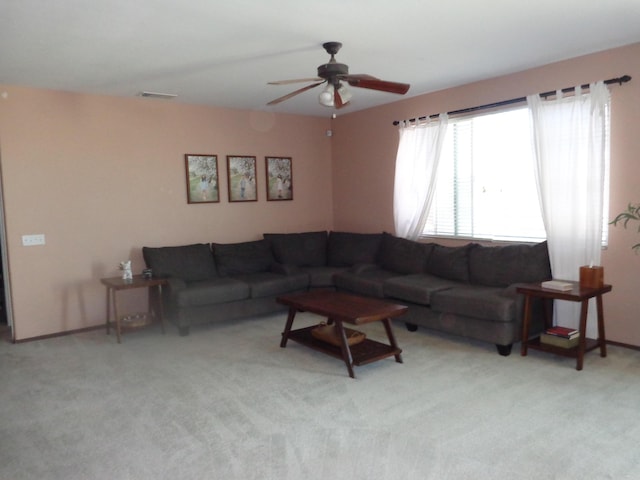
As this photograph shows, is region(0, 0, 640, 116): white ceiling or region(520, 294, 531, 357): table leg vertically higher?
region(0, 0, 640, 116): white ceiling

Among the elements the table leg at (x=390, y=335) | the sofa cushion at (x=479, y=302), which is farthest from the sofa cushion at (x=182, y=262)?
the sofa cushion at (x=479, y=302)

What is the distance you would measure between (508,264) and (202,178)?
3.69m

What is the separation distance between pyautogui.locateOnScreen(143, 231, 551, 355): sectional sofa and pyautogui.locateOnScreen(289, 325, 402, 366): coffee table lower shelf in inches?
32.4

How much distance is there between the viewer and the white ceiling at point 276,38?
3074mm

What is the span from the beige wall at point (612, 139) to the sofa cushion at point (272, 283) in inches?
58.5

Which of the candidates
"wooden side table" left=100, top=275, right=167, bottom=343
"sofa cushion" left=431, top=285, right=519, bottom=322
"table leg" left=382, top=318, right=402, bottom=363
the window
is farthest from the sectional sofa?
"table leg" left=382, top=318, right=402, bottom=363

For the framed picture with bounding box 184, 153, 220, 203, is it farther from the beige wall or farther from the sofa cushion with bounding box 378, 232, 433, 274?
the sofa cushion with bounding box 378, 232, 433, 274

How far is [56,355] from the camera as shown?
4.52 m

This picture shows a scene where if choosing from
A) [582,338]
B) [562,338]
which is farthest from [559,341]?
[582,338]

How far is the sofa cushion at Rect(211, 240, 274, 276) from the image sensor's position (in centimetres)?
589

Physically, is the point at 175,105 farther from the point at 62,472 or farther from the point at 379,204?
the point at 62,472

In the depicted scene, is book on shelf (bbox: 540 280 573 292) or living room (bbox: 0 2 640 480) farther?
book on shelf (bbox: 540 280 573 292)

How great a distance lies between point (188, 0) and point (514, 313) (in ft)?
11.3

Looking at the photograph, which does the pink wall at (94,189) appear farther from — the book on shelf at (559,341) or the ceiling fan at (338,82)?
the book on shelf at (559,341)
